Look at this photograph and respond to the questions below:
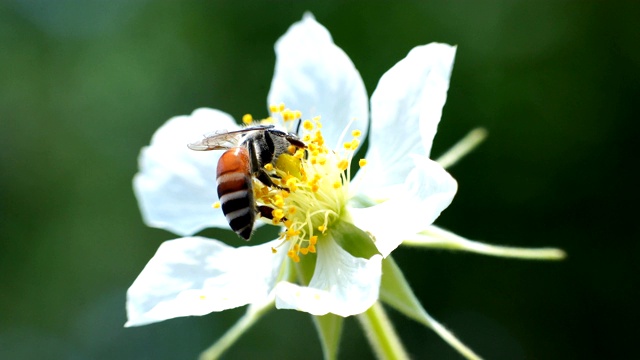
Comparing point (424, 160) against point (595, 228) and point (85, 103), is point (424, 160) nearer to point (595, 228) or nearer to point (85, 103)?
point (595, 228)

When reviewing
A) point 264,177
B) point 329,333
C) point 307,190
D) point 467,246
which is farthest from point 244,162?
point 467,246

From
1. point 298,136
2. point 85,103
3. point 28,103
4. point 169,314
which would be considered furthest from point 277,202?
point 28,103

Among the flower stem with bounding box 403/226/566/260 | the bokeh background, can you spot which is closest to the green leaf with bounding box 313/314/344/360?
the flower stem with bounding box 403/226/566/260

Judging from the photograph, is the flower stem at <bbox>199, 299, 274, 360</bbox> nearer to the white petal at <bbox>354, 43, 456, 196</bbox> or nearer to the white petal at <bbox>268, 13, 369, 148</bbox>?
the white petal at <bbox>354, 43, 456, 196</bbox>

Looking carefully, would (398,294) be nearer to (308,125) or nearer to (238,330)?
(238,330)

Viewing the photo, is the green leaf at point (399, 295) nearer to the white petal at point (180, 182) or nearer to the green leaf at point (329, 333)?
the green leaf at point (329, 333)

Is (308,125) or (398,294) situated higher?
(308,125)

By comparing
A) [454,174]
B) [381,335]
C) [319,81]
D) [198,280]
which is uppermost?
[454,174]

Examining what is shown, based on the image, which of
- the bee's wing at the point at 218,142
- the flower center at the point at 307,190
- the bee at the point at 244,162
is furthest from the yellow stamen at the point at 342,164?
the bee's wing at the point at 218,142
